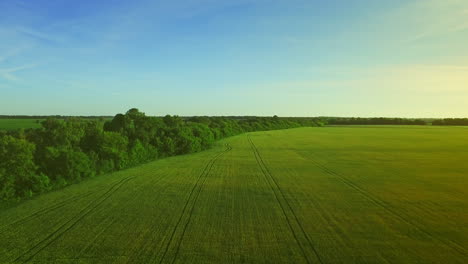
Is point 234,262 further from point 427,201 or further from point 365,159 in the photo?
point 365,159

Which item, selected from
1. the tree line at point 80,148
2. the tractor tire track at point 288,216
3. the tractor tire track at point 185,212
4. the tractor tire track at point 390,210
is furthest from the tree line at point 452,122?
the tractor tire track at point 185,212

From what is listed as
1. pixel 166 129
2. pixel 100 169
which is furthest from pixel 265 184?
pixel 166 129

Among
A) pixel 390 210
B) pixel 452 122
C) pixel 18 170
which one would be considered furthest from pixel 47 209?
pixel 452 122

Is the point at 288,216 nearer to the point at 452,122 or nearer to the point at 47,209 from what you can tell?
the point at 47,209

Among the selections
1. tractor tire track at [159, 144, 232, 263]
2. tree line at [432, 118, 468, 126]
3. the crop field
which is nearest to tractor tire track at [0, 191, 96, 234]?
the crop field

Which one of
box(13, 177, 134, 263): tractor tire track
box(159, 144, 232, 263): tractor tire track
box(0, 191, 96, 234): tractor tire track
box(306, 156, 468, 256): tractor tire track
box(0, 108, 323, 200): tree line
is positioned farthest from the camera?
box(0, 108, 323, 200): tree line

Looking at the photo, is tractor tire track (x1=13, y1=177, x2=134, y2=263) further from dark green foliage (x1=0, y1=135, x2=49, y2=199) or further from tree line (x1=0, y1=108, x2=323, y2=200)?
tree line (x1=0, y1=108, x2=323, y2=200)

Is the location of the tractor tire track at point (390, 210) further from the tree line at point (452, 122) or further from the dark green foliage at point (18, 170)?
the tree line at point (452, 122)
